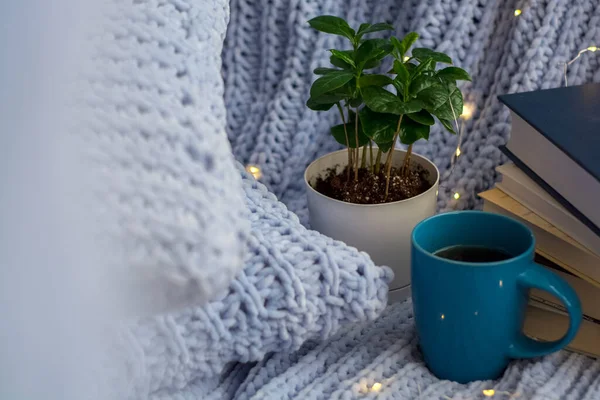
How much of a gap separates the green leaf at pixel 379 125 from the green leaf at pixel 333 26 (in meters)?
0.08

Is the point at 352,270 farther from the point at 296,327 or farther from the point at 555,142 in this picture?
the point at 555,142

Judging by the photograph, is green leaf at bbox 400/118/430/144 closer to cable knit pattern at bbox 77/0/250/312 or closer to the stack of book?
the stack of book

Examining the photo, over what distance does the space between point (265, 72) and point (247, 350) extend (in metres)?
0.38

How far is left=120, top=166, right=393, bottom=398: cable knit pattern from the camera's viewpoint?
503 millimetres

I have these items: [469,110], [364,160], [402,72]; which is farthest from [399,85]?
[469,110]

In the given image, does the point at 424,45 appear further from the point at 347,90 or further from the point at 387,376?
the point at 387,376

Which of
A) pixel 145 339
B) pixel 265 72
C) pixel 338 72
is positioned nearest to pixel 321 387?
pixel 145 339

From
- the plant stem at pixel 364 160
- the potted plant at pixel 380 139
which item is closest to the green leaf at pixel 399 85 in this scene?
the potted plant at pixel 380 139

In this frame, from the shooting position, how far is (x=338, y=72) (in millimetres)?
613

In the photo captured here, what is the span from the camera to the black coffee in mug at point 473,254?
1.88 ft

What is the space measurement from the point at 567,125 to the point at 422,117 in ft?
0.40

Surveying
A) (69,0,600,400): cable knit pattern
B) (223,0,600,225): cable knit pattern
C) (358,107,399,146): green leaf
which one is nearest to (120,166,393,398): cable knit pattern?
(69,0,600,400): cable knit pattern

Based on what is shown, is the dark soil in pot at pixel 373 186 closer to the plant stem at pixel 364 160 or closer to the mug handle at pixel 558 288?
the plant stem at pixel 364 160

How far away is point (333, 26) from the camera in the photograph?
63 centimetres
